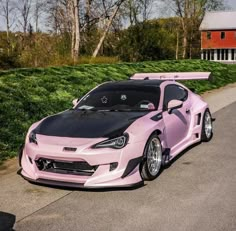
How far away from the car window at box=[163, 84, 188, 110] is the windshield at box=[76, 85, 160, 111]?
20 cm

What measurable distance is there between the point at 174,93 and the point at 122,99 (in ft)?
3.90

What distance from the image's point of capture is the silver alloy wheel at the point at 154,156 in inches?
235

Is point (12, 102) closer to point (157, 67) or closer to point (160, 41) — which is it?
point (157, 67)

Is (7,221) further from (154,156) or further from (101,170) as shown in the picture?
(154,156)

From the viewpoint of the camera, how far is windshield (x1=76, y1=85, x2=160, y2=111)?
6.86 metres

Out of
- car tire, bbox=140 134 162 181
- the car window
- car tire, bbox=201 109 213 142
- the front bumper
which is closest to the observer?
the front bumper

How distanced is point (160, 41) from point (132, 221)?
34.9 meters

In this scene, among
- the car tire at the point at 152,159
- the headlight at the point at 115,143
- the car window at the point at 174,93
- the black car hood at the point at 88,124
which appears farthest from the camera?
the car window at the point at 174,93

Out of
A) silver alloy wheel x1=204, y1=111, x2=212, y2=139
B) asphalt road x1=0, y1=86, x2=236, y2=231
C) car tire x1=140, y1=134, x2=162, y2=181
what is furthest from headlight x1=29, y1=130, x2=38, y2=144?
silver alloy wheel x1=204, y1=111, x2=212, y2=139

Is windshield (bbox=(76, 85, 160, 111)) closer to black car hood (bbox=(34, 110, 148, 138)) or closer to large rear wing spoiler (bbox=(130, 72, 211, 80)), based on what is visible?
black car hood (bbox=(34, 110, 148, 138))

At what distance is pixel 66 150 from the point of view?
5.45 meters

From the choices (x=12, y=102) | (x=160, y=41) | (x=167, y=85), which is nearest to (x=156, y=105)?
(x=167, y=85)

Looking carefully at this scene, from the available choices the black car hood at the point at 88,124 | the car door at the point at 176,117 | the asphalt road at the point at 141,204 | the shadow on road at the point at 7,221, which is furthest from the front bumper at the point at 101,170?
the car door at the point at 176,117

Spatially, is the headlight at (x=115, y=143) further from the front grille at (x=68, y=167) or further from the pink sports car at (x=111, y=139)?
the front grille at (x=68, y=167)
